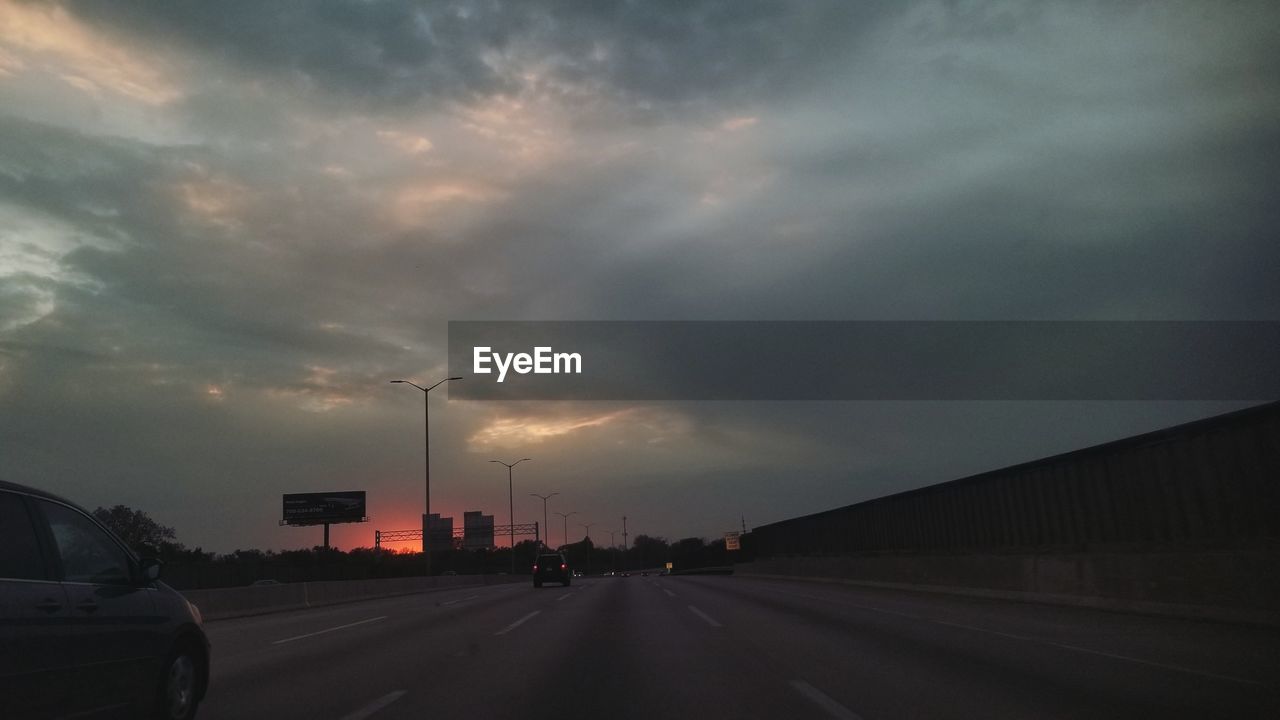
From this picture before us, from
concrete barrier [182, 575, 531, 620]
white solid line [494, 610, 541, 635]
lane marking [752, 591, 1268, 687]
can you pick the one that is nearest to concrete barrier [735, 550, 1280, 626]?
lane marking [752, 591, 1268, 687]

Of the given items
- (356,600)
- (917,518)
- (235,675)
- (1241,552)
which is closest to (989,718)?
(235,675)

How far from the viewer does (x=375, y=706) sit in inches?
346

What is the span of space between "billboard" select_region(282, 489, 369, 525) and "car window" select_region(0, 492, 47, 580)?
90633 mm

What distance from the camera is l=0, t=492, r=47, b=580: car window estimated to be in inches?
238

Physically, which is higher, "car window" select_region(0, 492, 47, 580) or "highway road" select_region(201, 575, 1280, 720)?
"car window" select_region(0, 492, 47, 580)

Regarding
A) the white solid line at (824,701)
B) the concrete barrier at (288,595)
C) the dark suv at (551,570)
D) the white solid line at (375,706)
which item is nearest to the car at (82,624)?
the white solid line at (375,706)

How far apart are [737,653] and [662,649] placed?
1300 mm

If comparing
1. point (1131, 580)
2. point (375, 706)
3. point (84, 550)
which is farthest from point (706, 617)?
point (84, 550)

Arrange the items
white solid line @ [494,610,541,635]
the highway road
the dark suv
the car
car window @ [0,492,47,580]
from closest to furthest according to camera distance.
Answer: the car < car window @ [0,492,47,580] < the highway road < white solid line @ [494,610,541,635] < the dark suv

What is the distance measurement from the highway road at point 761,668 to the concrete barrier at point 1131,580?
452 mm

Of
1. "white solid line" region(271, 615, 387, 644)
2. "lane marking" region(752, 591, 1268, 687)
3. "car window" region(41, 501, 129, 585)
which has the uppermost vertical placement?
"car window" region(41, 501, 129, 585)

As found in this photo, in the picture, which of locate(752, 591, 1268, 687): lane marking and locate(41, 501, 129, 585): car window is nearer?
locate(41, 501, 129, 585): car window

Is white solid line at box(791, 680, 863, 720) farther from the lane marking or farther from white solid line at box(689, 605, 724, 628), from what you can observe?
white solid line at box(689, 605, 724, 628)

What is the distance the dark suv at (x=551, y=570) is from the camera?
155ft
